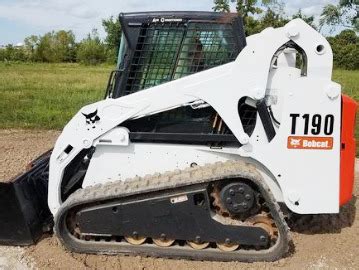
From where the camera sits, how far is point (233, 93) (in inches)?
179

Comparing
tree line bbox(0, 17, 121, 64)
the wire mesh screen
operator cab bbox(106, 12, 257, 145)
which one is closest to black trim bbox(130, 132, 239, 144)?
operator cab bbox(106, 12, 257, 145)

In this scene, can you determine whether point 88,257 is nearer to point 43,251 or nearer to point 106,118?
point 43,251

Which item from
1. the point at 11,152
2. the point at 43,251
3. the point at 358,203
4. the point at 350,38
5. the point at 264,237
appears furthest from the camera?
the point at 350,38

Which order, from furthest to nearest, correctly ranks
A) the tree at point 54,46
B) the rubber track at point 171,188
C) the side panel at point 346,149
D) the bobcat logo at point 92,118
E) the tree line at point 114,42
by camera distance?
the tree at point 54,46 → the tree line at point 114,42 → the side panel at point 346,149 → the bobcat logo at point 92,118 → the rubber track at point 171,188

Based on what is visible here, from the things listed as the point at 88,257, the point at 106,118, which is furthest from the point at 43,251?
the point at 106,118

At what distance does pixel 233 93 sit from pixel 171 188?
997 millimetres

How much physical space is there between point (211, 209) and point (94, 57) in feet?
191

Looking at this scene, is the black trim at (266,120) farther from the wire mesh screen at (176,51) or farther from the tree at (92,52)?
the tree at (92,52)

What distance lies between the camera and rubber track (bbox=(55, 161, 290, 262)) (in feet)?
14.4

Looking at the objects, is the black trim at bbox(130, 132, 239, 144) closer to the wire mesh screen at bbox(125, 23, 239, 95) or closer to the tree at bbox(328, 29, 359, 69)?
the wire mesh screen at bbox(125, 23, 239, 95)

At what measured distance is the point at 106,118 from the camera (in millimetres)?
4668

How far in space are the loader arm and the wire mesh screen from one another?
21 cm

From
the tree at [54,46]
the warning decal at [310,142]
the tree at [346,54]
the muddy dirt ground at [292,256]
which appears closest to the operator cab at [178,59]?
the warning decal at [310,142]

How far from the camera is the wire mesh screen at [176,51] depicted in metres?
4.71
